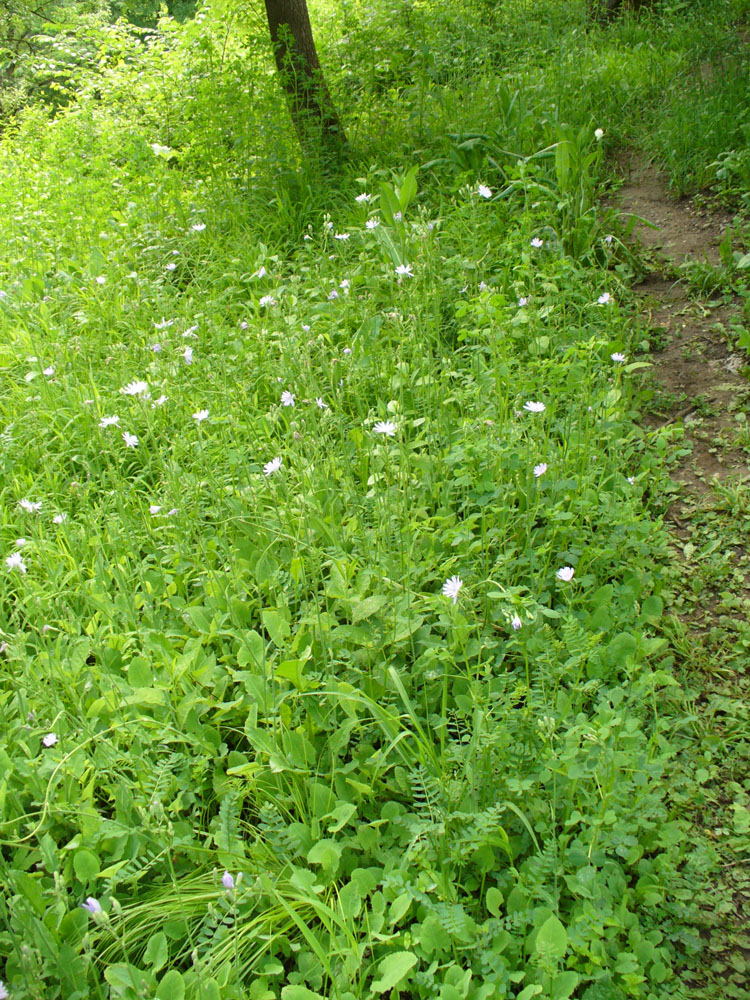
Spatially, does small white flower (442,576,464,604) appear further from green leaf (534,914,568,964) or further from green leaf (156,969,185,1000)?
green leaf (156,969,185,1000)

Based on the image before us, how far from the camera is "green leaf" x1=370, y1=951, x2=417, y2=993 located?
4.11 feet

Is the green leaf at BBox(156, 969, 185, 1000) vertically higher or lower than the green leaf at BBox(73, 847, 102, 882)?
lower

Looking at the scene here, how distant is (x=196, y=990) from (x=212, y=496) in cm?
145

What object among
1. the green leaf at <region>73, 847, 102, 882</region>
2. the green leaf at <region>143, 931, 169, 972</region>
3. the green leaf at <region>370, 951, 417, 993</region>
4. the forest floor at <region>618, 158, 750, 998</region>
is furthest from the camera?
the forest floor at <region>618, 158, 750, 998</region>

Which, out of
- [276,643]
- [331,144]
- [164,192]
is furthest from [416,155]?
[276,643]

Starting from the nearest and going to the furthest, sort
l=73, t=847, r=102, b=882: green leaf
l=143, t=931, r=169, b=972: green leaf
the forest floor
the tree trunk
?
l=143, t=931, r=169, b=972: green leaf
l=73, t=847, r=102, b=882: green leaf
the forest floor
the tree trunk

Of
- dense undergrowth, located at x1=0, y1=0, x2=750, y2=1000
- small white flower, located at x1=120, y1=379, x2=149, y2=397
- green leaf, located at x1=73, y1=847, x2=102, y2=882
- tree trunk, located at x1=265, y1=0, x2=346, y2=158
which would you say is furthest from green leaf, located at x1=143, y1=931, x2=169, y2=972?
tree trunk, located at x1=265, y1=0, x2=346, y2=158

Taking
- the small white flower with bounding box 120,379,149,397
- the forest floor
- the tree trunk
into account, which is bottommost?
the forest floor

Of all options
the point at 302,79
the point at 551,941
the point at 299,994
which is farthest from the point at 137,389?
the point at 302,79

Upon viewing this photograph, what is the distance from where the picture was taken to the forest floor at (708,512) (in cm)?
158

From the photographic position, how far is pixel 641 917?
4.95 ft

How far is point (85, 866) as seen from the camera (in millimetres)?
1485

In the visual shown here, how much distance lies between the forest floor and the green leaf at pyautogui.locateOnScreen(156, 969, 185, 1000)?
97 cm

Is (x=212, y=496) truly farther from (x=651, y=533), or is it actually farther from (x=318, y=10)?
(x=318, y=10)
